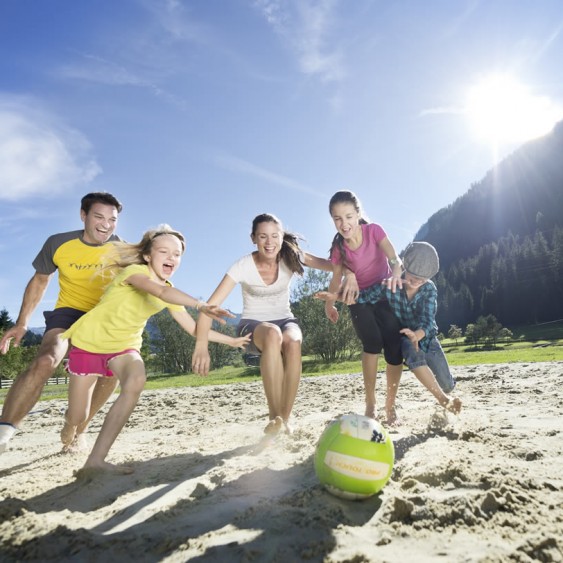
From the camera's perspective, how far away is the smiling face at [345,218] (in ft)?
15.9

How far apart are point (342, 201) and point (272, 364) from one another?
73.8 inches

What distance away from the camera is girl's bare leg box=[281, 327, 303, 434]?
14.7ft

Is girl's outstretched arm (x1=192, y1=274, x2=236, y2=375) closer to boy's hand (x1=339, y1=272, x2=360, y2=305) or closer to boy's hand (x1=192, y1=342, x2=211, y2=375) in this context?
boy's hand (x1=192, y1=342, x2=211, y2=375)

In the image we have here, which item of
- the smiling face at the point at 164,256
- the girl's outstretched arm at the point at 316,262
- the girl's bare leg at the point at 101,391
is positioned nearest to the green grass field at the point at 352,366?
the girl's bare leg at the point at 101,391

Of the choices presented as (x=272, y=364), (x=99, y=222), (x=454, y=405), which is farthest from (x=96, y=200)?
(x=454, y=405)

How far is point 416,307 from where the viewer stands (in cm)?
497

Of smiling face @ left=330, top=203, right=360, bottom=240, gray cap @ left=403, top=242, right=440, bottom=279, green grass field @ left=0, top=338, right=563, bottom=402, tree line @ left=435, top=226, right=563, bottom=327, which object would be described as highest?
tree line @ left=435, top=226, right=563, bottom=327

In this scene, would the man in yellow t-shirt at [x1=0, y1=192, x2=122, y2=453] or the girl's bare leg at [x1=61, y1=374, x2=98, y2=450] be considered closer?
the girl's bare leg at [x1=61, y1=374, x2=98, y2=450]

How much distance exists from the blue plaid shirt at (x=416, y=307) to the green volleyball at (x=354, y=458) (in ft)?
7.28

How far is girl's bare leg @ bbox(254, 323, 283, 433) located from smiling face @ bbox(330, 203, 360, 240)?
1335 mm

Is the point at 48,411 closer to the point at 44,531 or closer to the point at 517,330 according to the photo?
the point at 44,531

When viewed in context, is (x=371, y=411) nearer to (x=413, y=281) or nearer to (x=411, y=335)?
(x=411, y=335)

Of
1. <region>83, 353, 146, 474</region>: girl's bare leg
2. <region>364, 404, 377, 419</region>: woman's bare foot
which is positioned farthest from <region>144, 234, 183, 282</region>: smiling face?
<region>364, 404, 377, 419</region>: woman's bare foot

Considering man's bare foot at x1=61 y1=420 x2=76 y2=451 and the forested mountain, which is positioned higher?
the forested mountain
